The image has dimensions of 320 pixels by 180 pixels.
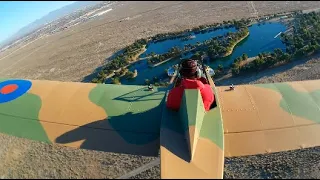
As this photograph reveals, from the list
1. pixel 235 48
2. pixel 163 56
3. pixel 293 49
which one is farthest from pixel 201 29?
pixel 293 49

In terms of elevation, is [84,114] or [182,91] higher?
[84,114]

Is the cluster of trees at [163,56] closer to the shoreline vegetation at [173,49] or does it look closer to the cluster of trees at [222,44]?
the shoreline vegetation at [173,49]

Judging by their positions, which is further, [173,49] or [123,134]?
[173,49]

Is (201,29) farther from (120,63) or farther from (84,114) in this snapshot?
(84,114)

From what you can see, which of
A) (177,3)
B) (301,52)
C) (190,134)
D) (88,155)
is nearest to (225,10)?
(177,3)

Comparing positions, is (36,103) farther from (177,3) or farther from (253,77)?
(177,3)
